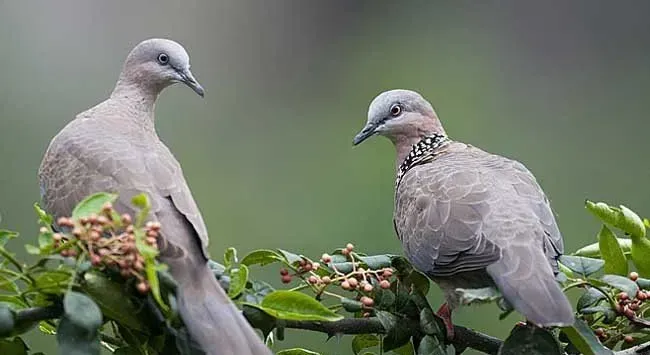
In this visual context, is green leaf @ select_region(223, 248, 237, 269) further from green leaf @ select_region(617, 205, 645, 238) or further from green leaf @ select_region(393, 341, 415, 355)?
green leaf @ select_region(617, 205, 645, 238)

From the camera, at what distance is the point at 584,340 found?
1433mm

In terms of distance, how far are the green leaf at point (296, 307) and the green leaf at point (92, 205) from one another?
0.74 feet

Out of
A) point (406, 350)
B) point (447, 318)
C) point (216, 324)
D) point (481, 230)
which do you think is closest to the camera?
point (216, 324)

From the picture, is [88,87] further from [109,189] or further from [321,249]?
[109,189]

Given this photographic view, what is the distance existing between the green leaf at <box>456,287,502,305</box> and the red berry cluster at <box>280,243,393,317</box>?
0.10m

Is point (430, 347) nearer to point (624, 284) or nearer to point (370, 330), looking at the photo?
point (370, 330)

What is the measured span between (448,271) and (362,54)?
3.84 metres

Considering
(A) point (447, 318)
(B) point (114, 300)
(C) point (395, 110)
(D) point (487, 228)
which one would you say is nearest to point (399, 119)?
(C) point (395, 110)

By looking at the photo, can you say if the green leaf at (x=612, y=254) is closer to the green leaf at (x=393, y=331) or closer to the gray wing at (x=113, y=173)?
the green leaf at (x=393, y=331)

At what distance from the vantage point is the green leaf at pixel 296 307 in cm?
133

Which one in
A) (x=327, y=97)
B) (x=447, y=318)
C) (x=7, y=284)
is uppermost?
(x=7, y=284)

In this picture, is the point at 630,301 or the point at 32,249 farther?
the point at 630,301

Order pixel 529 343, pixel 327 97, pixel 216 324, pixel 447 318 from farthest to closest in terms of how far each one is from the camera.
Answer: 1. pixel 327 97
2. pixel 447 318
3. pixel 529 343
4. pixel 216 324

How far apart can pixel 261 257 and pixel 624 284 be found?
45 cm
